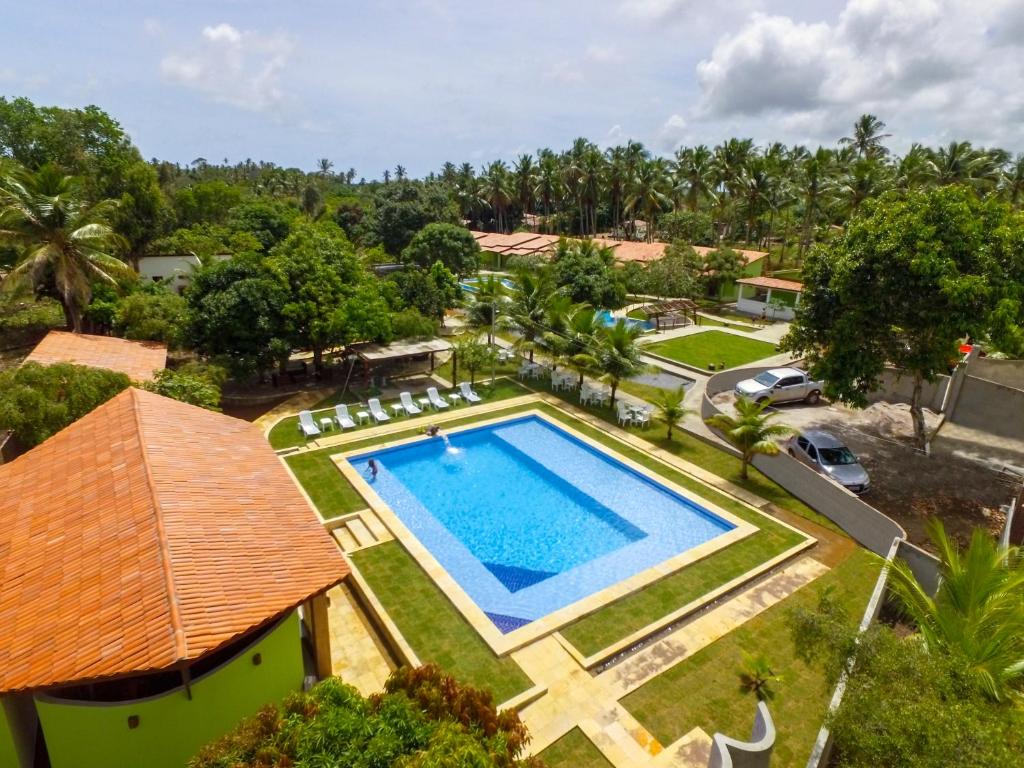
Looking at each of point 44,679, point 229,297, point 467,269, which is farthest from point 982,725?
point 467,269

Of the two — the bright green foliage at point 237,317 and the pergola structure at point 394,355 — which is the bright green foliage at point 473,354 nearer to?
the pergola structure at point 394,355

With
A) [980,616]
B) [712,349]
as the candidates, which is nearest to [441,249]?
[712,349]

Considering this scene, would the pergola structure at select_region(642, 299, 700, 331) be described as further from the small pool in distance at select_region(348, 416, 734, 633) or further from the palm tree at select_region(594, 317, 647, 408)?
the small pool in distance at select_region(348, 416, 734, 633)

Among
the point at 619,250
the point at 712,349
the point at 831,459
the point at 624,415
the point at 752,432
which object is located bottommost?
the point at 624,415

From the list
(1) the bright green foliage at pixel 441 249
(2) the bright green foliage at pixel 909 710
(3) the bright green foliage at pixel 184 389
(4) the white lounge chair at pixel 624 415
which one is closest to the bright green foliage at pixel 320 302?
(3) the bright green foliage at pixel 184 389

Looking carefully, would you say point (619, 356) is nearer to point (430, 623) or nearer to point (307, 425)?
point (307, 425)

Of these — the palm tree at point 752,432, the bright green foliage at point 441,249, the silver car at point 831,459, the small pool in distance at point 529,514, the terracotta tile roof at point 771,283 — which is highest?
the bright green foliage at point 441,249

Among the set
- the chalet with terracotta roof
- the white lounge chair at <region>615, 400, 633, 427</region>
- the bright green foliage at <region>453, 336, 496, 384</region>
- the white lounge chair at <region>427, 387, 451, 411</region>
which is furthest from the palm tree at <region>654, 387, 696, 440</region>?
the chalet with terracotta roof
